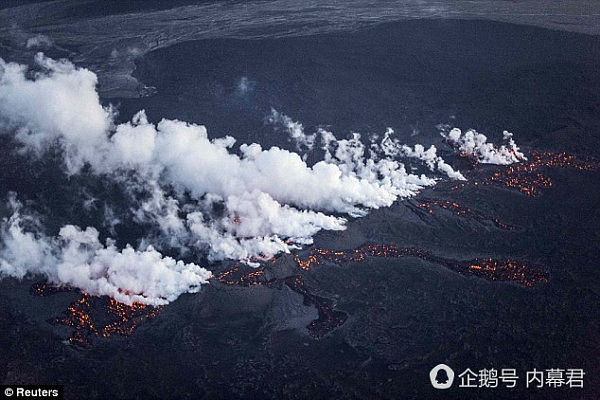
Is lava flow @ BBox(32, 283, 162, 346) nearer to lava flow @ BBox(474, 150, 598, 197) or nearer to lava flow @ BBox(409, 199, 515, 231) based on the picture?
lava flow @ BBox(409, 199, 515, 231)

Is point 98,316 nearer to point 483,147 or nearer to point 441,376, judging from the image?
point 441,376

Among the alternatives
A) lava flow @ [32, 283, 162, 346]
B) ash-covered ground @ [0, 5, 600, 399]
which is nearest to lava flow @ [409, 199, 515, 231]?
ash-covered ground @ [0, 5, 600, 399]

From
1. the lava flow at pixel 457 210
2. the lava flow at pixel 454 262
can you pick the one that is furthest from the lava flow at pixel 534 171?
the lava flow at pixel 454 262

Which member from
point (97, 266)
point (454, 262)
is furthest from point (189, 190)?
point (454, 262)

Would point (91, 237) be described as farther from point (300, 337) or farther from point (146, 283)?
point (300, 337)

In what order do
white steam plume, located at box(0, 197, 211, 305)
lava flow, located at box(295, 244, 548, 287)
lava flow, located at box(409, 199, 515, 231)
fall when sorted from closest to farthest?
white steam plume, located at box(0, 197, 211, 305), lava flow, located at box(295, 244, 548, 287), lava flow, located at box(409, 199, 515, 231)

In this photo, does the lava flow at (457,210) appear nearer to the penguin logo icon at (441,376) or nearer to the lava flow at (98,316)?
the penguin logo icon at (441,376)
